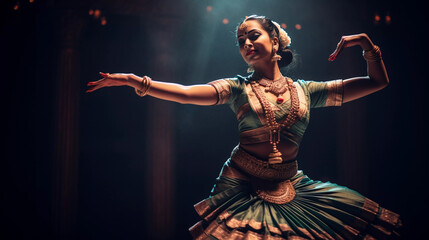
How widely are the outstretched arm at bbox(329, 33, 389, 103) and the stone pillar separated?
1.99 meters

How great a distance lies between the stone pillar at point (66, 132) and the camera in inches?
115

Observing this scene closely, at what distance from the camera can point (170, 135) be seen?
328 centimetres

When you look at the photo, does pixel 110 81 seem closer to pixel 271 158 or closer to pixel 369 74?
pixel 271 158

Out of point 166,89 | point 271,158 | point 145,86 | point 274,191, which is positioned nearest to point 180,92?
point 166,89

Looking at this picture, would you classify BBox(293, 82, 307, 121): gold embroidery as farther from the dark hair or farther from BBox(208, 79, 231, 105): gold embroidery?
BBox(208, 79, 231, 105): gold embroidery

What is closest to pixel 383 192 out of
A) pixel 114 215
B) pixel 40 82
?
pixel 114 215

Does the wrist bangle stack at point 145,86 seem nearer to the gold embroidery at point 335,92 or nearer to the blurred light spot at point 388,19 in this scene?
the gold embroidery at point 335,92

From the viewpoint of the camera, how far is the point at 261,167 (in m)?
1.94

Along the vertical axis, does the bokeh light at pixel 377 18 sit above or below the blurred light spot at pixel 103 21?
above

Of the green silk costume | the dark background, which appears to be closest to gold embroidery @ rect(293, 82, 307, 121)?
the green silk costume

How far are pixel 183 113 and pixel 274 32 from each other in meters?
1.41

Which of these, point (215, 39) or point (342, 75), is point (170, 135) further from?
point (342, 75)

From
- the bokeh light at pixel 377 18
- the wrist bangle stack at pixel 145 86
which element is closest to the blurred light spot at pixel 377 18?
the bokeh light at pixel 377 18

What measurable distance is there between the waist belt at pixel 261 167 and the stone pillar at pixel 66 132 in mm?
1569
